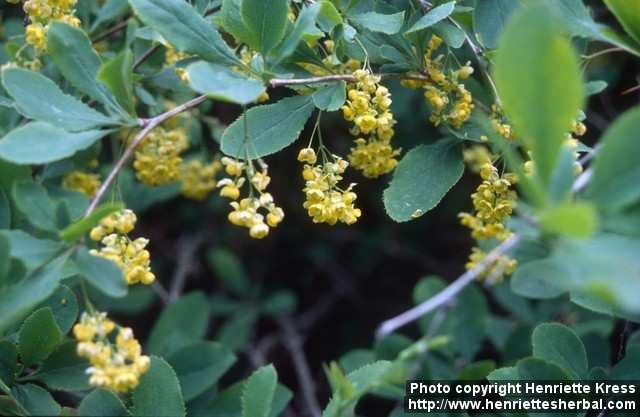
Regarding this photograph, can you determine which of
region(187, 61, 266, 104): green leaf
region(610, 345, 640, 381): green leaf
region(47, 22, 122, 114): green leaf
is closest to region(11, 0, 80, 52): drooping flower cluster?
region(47, 22, 122, 114): green leaf

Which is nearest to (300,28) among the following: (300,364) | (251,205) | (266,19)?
(266,19)

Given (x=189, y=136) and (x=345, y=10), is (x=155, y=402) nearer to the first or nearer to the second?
(x=345, y=10)

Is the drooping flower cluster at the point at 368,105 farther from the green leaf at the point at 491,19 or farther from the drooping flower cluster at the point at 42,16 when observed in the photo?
the drooping flower cluster at the point at 42,16

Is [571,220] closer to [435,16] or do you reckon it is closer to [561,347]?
[435,16]

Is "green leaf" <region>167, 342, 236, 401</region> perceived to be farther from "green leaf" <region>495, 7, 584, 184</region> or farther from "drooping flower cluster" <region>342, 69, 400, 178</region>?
"green leaf" <region>495, 7, 584, 184</region>

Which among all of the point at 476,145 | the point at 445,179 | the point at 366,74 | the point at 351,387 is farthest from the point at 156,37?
the point at 476,145

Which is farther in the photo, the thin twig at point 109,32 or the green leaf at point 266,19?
the thin twig at point 109,32

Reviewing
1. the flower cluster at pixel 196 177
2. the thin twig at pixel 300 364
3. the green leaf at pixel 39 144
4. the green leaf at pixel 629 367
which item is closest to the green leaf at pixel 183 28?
the green leaf at pixel 39 144
